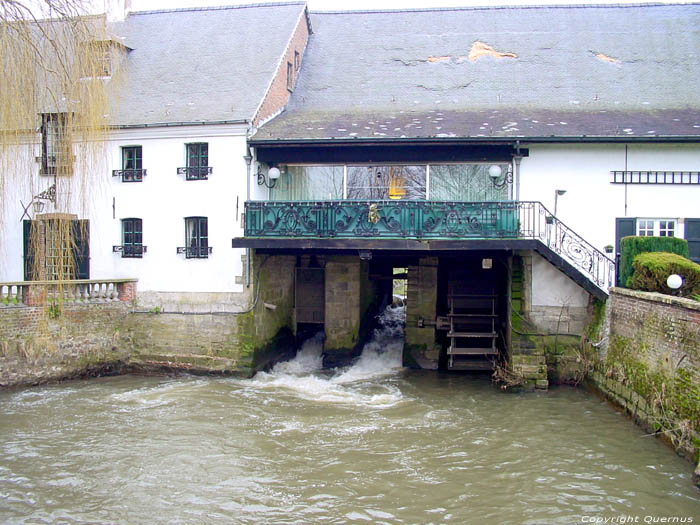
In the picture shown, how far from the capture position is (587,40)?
17.4 meters

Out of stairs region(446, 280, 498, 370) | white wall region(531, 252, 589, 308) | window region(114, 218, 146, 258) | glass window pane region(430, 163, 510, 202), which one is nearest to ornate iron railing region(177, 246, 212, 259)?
window region(114, 218, 146, 258)

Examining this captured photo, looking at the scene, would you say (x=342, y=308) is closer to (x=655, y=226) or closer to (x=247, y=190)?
(x=247, y=190)

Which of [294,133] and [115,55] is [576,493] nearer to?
[294,133]

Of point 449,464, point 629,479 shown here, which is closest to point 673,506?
point 629,479

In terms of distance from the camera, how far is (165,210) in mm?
14742

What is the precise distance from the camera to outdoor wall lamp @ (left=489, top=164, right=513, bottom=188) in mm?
13500

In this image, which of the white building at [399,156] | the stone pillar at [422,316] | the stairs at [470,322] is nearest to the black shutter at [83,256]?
the white building at [399,156]

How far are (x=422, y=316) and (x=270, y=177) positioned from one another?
506 centimetres

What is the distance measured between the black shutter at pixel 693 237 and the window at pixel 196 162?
10.3m

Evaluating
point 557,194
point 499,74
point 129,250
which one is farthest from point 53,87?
point 499,74

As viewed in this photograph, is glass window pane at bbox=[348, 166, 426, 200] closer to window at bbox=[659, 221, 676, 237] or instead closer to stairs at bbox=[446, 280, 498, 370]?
stairs at bbox=[446, 280, 498, 370]

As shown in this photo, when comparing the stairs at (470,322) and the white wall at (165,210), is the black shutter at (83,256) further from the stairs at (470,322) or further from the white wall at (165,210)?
the stairs at (470,322)

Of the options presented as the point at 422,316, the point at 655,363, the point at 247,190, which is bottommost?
the point at 655,363

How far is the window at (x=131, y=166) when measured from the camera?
14.9 meters
